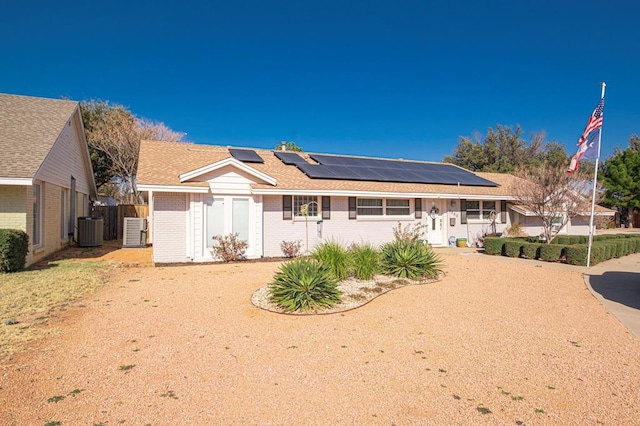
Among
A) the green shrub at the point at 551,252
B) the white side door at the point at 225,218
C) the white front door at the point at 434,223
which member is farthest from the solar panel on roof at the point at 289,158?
the green shrub at the point at 551,252

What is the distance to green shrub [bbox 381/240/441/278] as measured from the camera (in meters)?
9.35

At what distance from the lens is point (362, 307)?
6.84 m

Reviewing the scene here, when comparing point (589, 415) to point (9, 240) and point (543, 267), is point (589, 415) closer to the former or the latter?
point (543, 267)

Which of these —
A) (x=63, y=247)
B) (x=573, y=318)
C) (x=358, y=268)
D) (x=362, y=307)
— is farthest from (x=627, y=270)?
(x=63, y=247)

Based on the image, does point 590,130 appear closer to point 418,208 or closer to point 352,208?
point 418,208

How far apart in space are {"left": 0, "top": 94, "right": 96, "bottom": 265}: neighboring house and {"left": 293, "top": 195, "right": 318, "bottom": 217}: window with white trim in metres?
7.63

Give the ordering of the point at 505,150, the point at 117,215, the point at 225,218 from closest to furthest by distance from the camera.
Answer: the point at 225,218
the point at 117,215
the point at 505,150

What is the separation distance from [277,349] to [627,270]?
11736 millimetres

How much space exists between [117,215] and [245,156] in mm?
8777

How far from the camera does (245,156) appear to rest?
51.0 ft

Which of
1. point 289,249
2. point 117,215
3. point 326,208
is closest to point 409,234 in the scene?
point 326,208

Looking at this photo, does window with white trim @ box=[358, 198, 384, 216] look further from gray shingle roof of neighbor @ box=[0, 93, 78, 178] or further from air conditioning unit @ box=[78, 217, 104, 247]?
air conditioning unit @ box=[78, 217, 104, 247]

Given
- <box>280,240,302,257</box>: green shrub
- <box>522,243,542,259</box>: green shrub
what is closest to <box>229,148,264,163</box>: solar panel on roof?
<box>280,240,302,257</box>: green shrub

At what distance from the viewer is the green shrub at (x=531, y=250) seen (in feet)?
43.9
